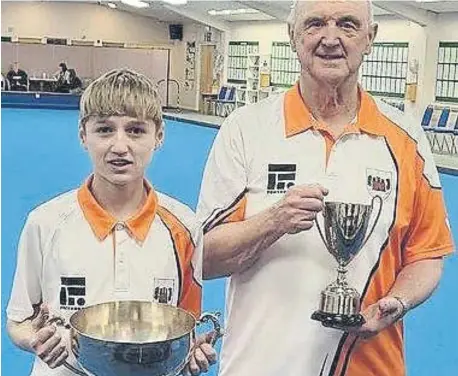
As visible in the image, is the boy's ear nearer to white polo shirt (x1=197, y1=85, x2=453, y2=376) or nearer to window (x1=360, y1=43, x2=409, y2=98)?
white polo shirt (x1=197, y1=85, x2=453, y2=376)

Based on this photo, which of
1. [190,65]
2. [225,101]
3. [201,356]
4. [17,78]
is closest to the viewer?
[201,356]

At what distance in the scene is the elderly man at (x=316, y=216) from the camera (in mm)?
1867

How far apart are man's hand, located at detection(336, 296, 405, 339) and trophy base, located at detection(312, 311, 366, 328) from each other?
0.07 ft

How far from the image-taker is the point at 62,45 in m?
27.3

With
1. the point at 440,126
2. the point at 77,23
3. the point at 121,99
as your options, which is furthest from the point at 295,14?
the point at 77,23

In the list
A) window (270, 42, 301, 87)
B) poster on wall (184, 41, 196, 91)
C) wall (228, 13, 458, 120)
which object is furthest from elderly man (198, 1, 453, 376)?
poster on wall (184, 41, 196, 91)

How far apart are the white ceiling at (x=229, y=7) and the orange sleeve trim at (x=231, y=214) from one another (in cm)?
1398

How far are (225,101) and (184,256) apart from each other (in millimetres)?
22646

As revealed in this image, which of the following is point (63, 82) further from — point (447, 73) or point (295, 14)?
point (295, 14)

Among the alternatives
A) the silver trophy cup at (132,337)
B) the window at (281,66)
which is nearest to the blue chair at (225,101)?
the window at (281,66)

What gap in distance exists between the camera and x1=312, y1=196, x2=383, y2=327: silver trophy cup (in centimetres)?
174

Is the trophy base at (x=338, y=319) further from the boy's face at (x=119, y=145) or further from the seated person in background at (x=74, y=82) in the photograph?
the seated person in background at (x=74, y=82)

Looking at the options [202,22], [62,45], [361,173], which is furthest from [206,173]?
[62,45]

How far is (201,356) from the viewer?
5.44 ft
